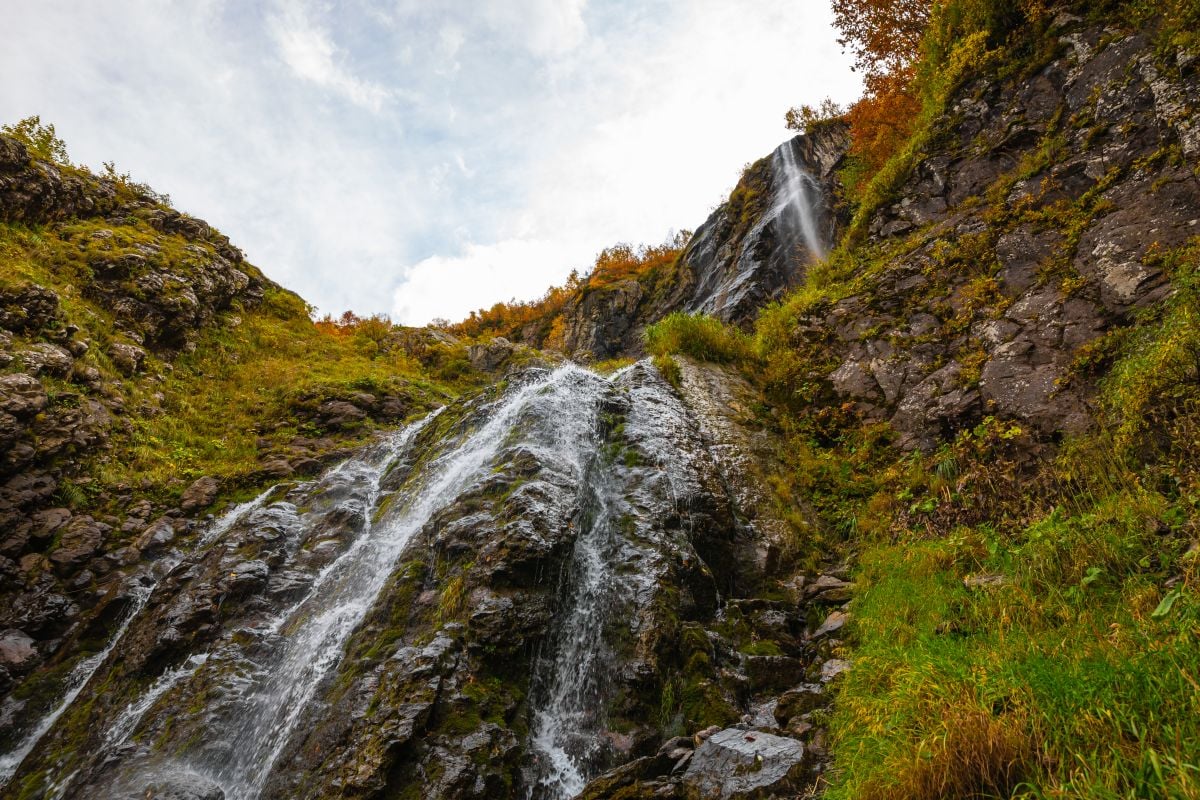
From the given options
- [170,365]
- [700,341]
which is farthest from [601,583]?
[170,365]

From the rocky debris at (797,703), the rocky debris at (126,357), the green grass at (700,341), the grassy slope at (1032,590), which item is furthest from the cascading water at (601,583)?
the rocky debris at (126,357)

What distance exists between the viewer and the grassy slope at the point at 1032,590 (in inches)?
96.5

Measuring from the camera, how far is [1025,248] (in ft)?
28.0

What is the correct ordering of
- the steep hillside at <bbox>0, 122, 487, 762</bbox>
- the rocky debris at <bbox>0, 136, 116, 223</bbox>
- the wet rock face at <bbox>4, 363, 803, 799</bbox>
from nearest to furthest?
the wet rock face at <bbox>4, 363, 803, 799</bbox>
the steep hillside at <bbox>0, 122, 487, 762</bbox>
the rocky debris at <bbox>0, 136, 116, 223</bbox>

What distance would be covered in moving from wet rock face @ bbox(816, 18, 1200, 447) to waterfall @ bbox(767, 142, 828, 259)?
8353mm

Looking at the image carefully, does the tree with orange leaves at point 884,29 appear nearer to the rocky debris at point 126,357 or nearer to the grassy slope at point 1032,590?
the grassy slope at point 1032,590

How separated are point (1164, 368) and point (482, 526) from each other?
792cm

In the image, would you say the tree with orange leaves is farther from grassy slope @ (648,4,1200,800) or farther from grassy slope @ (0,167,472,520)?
grassy slope @ (0,167,472,520)

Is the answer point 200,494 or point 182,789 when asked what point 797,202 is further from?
point 182,789

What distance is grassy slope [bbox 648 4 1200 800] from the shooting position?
2.45m

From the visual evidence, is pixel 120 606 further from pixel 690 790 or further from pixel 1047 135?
pixel 1047 135

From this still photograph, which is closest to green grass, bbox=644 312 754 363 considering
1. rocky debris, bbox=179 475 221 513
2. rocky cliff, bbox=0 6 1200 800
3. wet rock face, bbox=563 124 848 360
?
rocky cliff, bbox=0 6 1200 800

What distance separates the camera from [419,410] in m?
16.3

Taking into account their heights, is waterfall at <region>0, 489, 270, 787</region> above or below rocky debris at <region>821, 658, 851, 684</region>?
above
